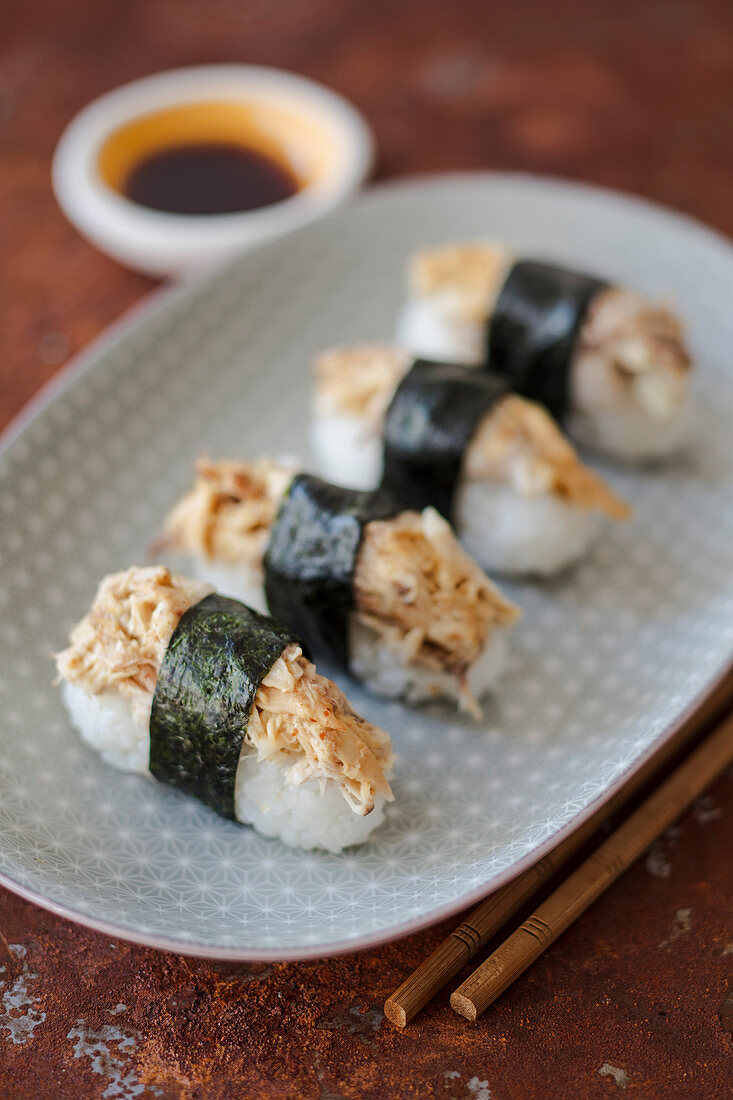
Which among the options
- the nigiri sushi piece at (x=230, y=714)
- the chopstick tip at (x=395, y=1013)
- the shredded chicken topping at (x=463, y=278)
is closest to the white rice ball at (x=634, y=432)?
the shredded chicken topping at (x=463, y=278)

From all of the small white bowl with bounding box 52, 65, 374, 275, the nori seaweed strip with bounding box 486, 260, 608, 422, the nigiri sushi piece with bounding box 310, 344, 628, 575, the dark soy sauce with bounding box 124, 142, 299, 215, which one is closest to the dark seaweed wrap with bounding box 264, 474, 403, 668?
the nigiri sushi piece with bounding box 310, 344, 628, 575

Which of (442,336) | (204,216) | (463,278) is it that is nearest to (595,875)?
(442,336)

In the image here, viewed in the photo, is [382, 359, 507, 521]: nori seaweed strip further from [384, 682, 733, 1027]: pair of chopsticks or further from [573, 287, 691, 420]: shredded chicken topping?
[384, 682, 733, 1027]: pair of chopsticks

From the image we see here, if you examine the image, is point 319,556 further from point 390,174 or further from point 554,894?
point 390,174

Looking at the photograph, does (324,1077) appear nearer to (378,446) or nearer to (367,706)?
(367,706)

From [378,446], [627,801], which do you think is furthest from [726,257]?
[627,801]
